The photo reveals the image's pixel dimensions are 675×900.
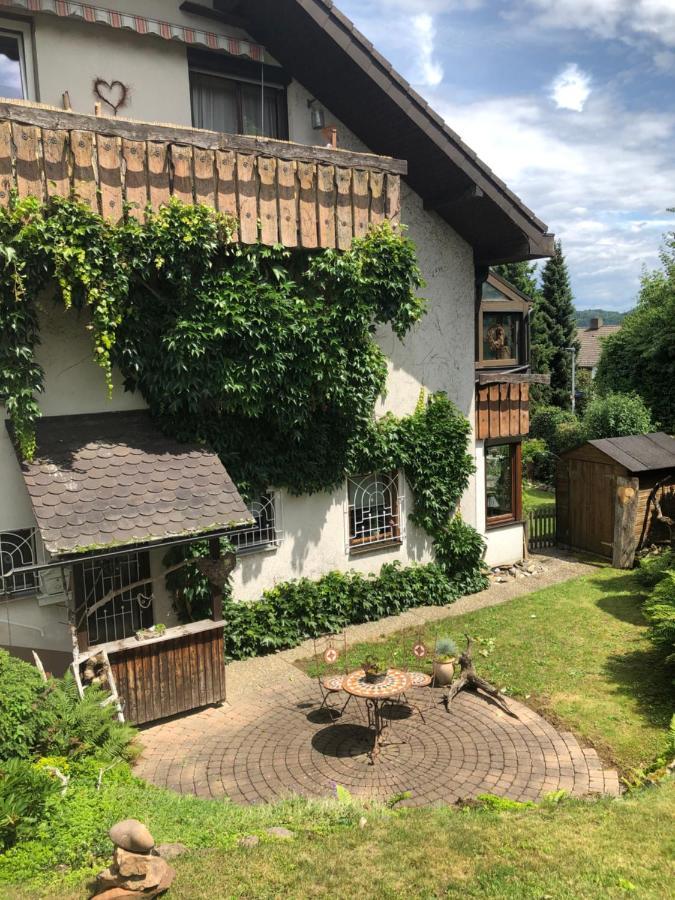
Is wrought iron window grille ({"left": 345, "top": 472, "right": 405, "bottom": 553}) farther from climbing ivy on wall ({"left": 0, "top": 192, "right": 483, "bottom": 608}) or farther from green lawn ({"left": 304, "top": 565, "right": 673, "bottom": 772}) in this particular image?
A: green lawn ({"left": 304, "top": 565, "right": 673, "bottom": 772})

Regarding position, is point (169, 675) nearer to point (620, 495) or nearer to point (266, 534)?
point (266, 534)

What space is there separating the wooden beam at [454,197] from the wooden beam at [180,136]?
5.21 ft

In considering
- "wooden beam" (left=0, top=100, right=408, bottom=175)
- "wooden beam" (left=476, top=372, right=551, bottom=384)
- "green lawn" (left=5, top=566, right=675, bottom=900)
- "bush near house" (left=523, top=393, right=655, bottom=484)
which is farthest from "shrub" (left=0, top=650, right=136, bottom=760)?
"bush near house" (left=523, top=393, right=655, bottom=484)

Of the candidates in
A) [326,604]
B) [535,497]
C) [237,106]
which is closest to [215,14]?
[237,106]

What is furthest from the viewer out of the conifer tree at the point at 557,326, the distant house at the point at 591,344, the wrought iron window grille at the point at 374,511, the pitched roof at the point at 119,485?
the distant house at the point at 591,344

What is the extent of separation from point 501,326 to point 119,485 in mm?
8807

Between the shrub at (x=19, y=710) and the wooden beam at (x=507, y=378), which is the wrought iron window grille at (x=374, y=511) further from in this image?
the shrub at (x=19, y=710)

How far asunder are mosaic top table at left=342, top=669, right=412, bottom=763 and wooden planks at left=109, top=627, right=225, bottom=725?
1.97m

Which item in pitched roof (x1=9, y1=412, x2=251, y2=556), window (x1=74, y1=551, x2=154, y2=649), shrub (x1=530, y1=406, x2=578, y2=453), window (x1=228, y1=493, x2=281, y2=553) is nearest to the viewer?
pitched roof (x1=9, y1=412, x2=251, y2=556)

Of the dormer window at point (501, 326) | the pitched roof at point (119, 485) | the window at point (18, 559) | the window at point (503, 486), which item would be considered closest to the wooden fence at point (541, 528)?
the window at point (503, 486)

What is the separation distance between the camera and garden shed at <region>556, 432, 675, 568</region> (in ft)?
48.1

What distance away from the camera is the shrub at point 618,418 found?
21.0m

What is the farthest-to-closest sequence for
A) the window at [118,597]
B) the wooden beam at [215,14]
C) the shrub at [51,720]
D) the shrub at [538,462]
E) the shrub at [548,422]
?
the shrub at [548,422], the shrub at [538,462], the wooden beam at [215,14], the window at [118,597], the shrub at [51,720]

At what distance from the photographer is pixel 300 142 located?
463 inches
